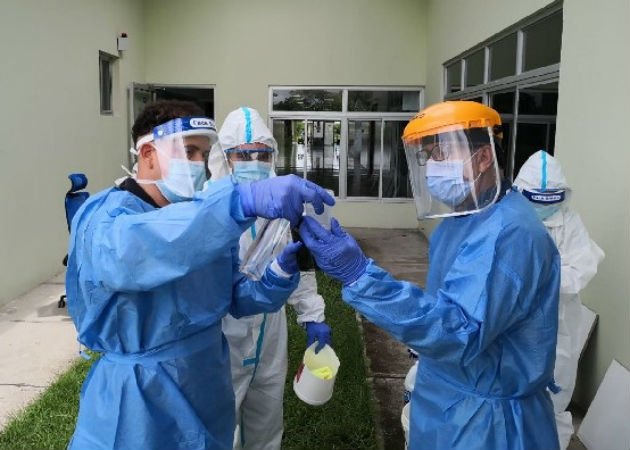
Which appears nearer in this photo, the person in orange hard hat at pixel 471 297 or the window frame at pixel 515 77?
the person in orange hard hat at pixel 471 297

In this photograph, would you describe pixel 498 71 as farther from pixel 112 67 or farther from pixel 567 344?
pixel 112 67

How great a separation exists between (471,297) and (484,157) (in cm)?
47

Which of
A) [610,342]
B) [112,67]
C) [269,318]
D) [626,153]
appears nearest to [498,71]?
[626,153]

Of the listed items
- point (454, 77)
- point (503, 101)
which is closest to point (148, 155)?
point (503, 101)

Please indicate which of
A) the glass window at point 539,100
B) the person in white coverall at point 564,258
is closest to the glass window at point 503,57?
the glass window at point 539,100

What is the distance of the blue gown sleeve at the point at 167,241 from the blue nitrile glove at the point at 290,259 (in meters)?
0.46

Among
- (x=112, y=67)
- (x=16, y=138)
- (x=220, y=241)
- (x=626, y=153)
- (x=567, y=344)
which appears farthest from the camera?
(x=112, y=67)

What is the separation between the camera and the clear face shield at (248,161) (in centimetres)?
259

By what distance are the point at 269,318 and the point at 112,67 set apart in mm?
7024

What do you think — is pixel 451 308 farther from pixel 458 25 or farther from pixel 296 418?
pixel 458 25

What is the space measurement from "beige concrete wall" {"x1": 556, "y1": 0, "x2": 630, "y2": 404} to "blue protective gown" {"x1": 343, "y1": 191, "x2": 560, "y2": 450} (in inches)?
70.9

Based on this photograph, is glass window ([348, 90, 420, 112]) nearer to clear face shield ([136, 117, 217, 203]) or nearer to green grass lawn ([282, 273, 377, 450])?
green grass lawn ([282, 273, 377, 450])

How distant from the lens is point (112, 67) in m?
8.17

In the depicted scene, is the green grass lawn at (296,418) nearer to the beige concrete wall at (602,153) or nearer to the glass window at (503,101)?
the beige concrete wall at (602,153)
